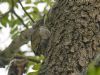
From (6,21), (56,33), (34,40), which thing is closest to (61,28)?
(56,33)

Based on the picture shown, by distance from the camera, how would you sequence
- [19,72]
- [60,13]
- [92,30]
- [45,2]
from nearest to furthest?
[19,72], [92,30], [60,13], [45,2]

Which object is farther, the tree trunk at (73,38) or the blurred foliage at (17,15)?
the blurred foliage at (17,15)

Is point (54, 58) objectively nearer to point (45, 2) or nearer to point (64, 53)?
point (64, 53)

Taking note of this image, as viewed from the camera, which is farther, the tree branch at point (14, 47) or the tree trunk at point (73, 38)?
the tree branch at point (14, 47)

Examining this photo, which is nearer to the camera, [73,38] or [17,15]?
[73,38]

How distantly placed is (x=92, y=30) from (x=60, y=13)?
213 millimetres

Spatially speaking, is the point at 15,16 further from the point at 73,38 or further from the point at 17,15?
the point at 73,38

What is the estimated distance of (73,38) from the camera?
47.9 inches

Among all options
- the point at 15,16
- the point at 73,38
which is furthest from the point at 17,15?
the point at 73,38

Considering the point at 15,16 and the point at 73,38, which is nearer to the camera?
the point at 73,38

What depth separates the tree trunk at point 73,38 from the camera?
3.79ft

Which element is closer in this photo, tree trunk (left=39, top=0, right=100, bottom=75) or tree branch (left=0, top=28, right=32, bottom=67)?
tree trunk (left=39, top=0, right=100, bottom=75)

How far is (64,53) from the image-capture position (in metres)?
1.19

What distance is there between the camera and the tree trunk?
1156mm
